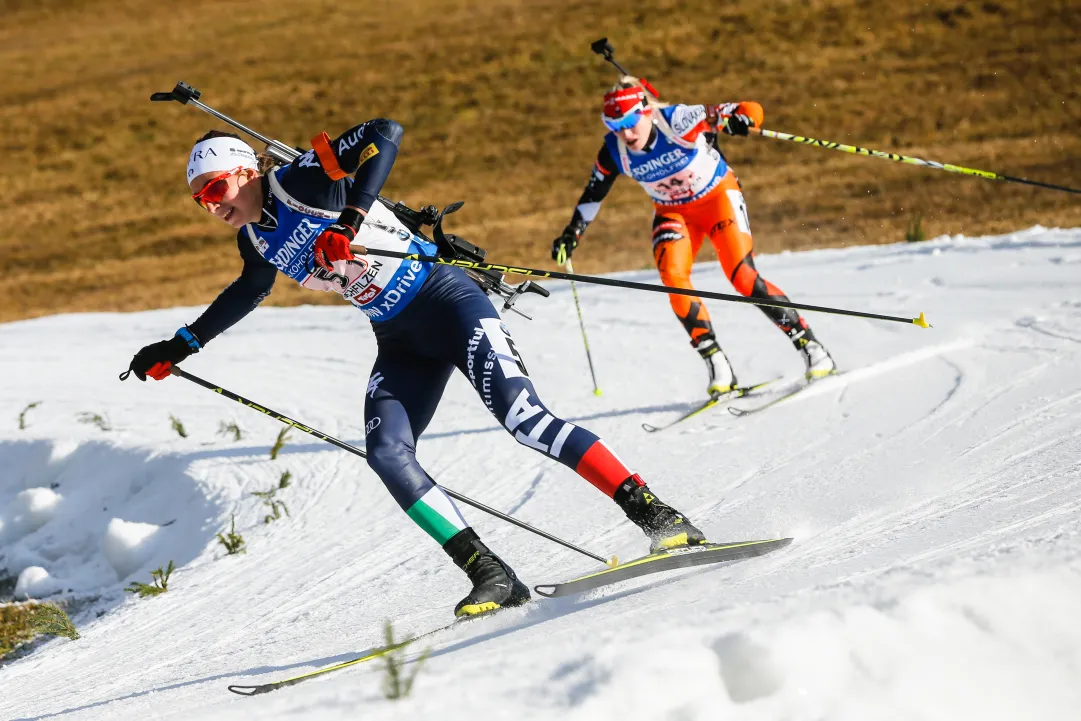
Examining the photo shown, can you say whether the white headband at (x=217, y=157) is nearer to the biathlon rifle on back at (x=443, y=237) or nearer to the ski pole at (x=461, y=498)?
the biathlon rifle on back at (x=443, y=237)

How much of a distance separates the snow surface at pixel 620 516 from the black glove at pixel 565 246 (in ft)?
3.30

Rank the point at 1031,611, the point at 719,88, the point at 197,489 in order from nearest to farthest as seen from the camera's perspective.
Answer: the point at 1031,611
the point at 197,489
the point at 719,88

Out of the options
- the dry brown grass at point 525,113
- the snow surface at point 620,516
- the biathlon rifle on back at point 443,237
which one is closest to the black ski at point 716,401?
the snow surface at point 620,516

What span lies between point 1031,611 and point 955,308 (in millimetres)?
5548

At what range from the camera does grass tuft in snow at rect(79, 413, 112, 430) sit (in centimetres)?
748

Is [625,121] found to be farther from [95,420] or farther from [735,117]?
[95,420]

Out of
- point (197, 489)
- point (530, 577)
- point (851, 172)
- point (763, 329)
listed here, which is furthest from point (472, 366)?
point (851, 172)

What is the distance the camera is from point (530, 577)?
4688mm

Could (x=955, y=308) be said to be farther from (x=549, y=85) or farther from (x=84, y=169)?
(x=84, y=169)

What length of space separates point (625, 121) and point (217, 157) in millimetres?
3110

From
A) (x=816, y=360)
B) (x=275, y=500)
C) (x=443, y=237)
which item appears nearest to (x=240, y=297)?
(x=443, y=237)

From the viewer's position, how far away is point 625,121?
657 cm

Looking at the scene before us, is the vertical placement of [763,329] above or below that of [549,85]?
below

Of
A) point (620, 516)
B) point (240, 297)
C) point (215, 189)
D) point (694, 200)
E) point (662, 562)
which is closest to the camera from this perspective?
point (662, 562)
